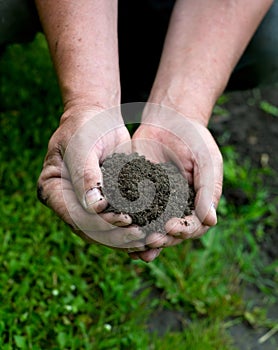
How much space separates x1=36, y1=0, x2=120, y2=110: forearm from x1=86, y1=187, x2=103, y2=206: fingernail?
347mm

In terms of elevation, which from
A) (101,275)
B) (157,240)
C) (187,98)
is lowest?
(101,275)

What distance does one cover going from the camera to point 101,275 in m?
2.15

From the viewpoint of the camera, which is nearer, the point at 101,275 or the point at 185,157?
the point at 185,157

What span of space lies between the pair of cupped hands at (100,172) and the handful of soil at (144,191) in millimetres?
32

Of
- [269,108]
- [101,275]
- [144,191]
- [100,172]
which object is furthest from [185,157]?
[269,108]

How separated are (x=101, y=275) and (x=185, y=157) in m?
0.65

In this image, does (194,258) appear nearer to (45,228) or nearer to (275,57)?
(45,228)

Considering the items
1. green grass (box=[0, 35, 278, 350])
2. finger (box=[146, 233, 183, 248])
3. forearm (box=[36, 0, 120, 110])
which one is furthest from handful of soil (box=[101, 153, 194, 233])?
green grass (box=[0, 35, 278, 350])

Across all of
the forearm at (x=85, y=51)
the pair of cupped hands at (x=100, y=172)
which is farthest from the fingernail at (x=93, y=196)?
the forearm at (x=85, y=51)

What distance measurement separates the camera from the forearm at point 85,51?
5.71 feet

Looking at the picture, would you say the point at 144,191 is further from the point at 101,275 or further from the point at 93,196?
the point at 101,275

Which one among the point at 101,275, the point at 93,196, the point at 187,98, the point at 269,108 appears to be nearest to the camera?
the point at 93,196

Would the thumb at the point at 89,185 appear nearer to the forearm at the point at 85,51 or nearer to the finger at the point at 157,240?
the finger at the point at 157,240

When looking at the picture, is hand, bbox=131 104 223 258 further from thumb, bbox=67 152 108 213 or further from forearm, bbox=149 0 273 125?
thumb, bbox=67 152 108 213
